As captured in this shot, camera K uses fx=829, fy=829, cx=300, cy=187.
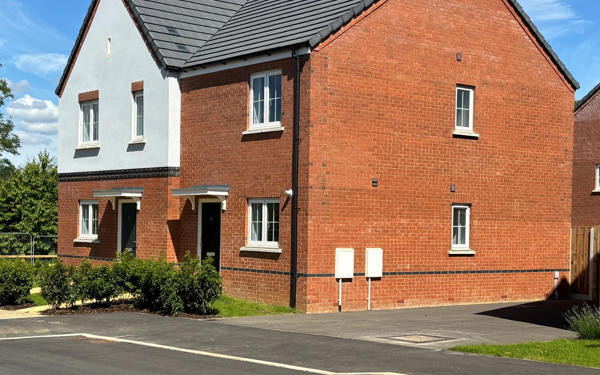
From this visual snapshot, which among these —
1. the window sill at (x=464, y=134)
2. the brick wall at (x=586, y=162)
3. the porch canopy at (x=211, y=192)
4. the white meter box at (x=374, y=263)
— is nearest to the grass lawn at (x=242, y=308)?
the white meter box at (x=374, y=263)

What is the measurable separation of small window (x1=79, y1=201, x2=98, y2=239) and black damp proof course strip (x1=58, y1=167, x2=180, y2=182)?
849 mm

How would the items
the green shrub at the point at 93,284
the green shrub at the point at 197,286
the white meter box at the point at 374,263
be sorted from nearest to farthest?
the green shrub at the point at 197,286, the green shrub at the point at 93,284, the white meter box at the point at 374,263

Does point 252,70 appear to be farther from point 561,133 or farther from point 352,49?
point 561,133

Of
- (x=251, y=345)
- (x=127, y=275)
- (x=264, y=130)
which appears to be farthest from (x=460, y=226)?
(x=251, y=345)

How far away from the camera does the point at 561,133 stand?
24062 mm

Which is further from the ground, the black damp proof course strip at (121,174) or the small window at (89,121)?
the small window at (89,121)

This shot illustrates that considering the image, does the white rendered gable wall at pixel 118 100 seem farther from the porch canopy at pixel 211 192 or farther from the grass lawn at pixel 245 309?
the grass lawn at pixel 245 309

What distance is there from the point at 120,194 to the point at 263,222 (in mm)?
5664

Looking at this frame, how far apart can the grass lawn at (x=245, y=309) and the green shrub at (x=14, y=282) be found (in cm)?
467

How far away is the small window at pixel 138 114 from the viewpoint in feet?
80.0

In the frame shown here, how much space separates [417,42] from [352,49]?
7.18ft

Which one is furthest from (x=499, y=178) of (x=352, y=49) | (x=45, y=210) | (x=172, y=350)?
(x=45, y=210)

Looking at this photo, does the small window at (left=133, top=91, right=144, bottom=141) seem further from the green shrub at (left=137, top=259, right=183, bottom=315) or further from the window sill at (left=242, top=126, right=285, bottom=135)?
the green shrub at (left=137, top=259, right=183, bottom=315)

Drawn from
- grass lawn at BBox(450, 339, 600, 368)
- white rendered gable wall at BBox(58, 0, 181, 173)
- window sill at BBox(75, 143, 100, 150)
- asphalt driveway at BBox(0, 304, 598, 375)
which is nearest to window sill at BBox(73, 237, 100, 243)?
white rendered gable wall at BBox(58, 0, 181, 173)
